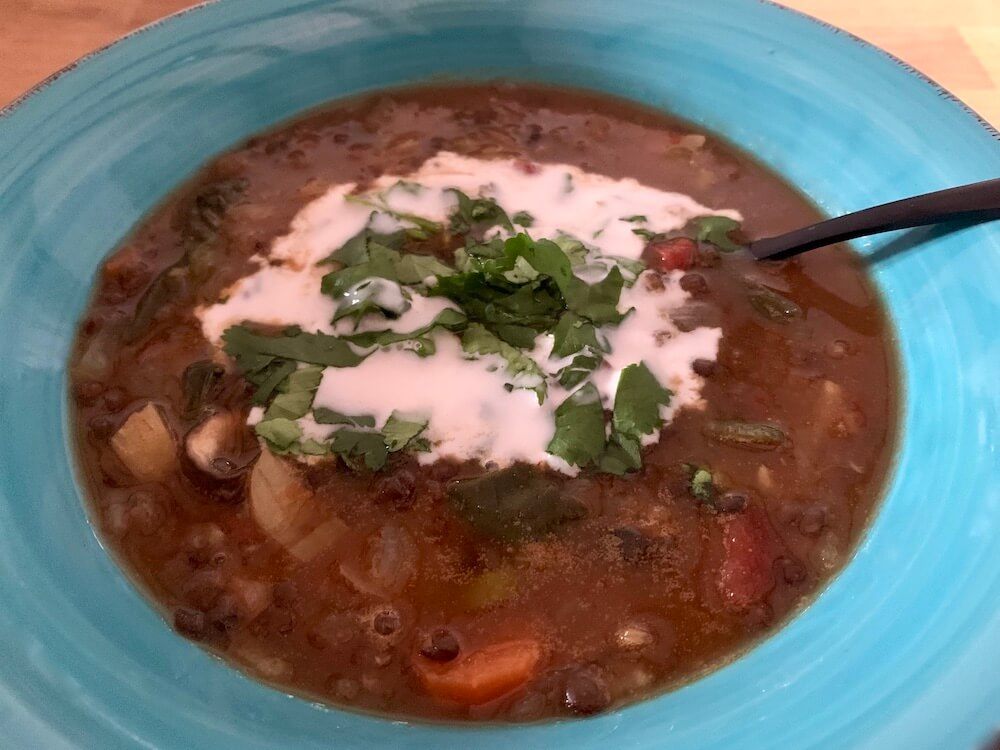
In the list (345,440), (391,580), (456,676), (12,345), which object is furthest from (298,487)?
(12,345)

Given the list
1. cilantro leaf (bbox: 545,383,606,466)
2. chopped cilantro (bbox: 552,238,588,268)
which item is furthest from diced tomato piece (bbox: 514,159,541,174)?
cilantro leaf (bbox: 545,383,606,466)

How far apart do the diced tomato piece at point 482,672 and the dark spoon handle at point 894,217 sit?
1.47 metres

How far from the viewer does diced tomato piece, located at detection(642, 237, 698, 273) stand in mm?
2531

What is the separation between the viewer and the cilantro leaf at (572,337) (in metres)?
2.22

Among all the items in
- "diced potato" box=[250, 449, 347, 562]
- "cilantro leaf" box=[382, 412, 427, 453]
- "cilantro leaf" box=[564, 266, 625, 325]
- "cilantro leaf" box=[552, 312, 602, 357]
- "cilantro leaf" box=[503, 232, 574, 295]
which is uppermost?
"cilantro leaf" box=[503, 232, 574, 295]

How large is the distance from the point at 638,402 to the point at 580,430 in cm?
20

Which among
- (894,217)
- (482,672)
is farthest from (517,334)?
(894,217)

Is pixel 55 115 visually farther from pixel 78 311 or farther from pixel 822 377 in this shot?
pixel 822 377

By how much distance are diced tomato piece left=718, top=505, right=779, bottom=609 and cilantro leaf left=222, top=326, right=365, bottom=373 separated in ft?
3.53

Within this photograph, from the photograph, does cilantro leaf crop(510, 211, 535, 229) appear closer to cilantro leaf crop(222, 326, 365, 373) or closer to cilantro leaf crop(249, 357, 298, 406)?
cilantro leaf crop(222, 326, 365, 373)

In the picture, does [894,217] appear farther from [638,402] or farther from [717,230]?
[638,402]

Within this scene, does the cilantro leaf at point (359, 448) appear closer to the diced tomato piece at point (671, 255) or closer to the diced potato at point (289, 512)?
the diced potato at point (289, 512)

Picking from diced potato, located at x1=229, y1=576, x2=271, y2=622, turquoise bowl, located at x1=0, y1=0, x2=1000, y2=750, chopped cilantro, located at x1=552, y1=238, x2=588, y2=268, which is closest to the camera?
turquoise bowl, located at x1=0, y1=0, x2=1000, y2=750

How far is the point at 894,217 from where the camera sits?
2.28 m
